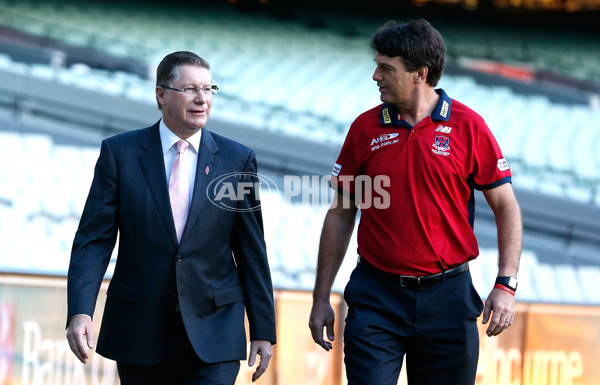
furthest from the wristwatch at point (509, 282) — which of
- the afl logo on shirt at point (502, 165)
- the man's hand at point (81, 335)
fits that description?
the man's hand at point (81, 335)

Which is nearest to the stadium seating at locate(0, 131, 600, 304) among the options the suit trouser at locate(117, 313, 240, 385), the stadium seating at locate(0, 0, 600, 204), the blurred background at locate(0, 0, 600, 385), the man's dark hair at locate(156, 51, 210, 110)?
the blurred background at locate(0, 0, 600, 385)

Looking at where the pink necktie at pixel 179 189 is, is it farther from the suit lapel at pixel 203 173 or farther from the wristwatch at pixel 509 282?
the wristwatch at pixel 509 282

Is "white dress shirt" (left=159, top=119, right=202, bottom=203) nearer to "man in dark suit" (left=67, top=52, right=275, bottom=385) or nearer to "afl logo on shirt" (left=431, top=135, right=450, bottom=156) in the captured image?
"man in dark suit" (left=67, top=52, right=275, bottom=385)

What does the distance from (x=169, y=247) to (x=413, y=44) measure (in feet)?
3.67

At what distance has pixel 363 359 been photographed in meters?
2.98

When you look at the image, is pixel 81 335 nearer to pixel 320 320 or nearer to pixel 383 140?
pixel 320 320

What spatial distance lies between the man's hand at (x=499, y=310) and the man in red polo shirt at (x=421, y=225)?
13 mm

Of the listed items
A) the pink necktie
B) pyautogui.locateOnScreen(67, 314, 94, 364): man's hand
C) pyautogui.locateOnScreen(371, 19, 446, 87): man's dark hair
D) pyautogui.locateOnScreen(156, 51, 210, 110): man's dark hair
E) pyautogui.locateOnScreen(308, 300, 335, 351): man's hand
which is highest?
pyautogui.locateOnScreen(371, 19, 446, 87): man's dark hair

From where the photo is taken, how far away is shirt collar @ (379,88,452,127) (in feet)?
9.95

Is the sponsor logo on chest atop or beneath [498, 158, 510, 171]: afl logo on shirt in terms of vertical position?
atop

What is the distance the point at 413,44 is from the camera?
2963 millimetres

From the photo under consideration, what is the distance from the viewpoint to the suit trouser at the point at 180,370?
2900mm

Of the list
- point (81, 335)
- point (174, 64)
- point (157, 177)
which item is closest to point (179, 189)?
point (157, 177)

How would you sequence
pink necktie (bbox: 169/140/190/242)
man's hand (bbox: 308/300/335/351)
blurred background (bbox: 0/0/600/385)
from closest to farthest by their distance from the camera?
pink necktie (bbox: 169/140/190/242), man's hand (bbox: 308/300/335/351), blurred background (bbox: 0/0/600/385)
